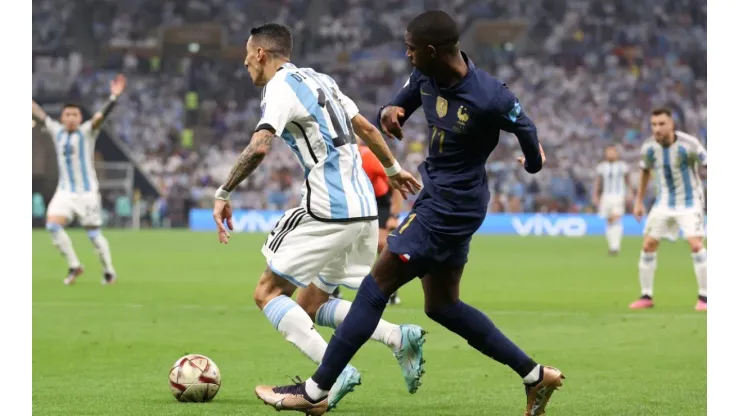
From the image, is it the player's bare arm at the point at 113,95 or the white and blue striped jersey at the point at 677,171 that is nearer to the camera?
the white and blue striped jersey at the point at 677,171

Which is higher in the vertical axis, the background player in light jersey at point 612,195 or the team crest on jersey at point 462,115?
the team crest on jersey at point 462,115

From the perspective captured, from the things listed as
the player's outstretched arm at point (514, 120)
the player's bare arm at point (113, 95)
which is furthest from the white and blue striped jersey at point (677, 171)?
the player's outstretched arm at point (514, 120)

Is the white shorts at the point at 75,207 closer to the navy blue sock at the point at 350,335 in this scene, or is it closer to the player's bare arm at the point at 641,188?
the player's bare arm at the point at 641,188

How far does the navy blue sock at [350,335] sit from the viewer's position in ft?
18.6

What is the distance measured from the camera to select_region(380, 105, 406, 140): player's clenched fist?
5.86 m

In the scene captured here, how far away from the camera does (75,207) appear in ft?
50.9

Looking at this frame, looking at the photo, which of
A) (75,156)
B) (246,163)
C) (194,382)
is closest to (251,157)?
(246,163)

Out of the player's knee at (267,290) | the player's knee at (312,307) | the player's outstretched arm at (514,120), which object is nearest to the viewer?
the player's outstretched arm at (514,120)

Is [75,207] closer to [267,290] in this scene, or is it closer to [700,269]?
[700,269]

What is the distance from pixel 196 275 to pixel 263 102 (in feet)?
39.2

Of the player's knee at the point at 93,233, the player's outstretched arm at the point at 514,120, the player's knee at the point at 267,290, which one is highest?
the player's outstretched arm at the point at 514,120

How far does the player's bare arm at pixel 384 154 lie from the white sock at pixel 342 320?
806 millimetres
